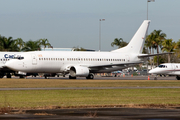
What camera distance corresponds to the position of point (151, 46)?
140875 mm

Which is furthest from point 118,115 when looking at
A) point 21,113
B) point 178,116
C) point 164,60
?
point 164,60

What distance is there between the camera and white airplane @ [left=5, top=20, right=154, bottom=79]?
5816cm

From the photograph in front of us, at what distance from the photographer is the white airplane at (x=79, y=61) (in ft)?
191

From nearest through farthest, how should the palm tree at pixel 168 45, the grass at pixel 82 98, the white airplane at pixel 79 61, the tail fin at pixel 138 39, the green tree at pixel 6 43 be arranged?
the grass at pixel 82 98, the white airplane at pixel 79 61, the tail fin at pixel 138 39, the green tree at pixel 6 43, the palm tree at pixel 168 45

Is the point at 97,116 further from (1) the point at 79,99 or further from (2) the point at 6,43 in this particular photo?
(2) the point at 6,43

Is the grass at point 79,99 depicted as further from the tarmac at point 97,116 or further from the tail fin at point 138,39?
the tail fin at point 138,39

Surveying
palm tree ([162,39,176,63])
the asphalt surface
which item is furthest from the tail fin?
palm tree ([162,39,176,63])

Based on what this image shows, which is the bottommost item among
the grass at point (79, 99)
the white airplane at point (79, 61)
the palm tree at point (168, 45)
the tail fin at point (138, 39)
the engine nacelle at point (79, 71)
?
the grass at point (79, 99)

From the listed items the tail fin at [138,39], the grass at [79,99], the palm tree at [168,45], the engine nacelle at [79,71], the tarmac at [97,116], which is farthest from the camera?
the palm tree at [168,45]

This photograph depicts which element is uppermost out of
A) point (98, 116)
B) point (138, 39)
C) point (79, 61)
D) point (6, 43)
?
point (6, 43)

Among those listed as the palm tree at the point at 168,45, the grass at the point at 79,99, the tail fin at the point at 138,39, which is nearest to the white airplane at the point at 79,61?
the tail fin at the point at 138,39

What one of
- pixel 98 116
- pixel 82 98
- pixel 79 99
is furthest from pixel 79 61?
pixel 98 116

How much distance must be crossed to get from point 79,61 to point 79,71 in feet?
9.82

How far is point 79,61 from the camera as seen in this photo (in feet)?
204
